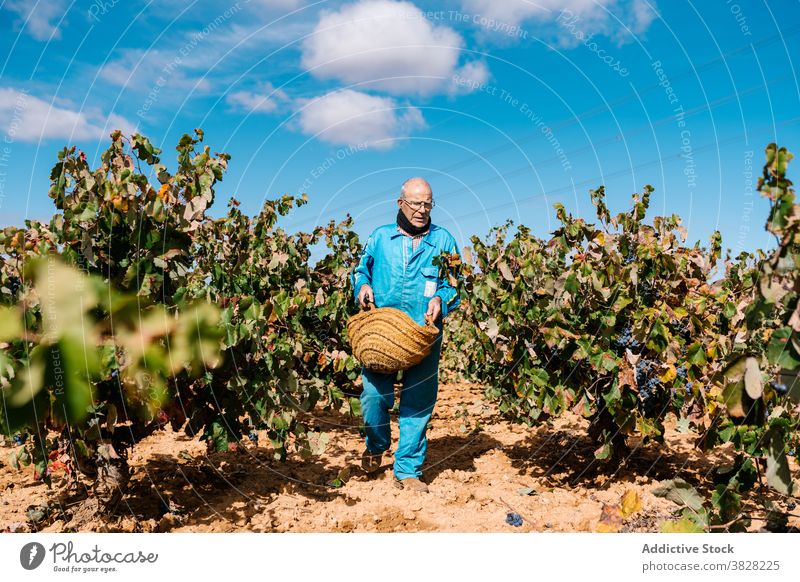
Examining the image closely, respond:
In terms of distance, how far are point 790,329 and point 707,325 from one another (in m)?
2.59

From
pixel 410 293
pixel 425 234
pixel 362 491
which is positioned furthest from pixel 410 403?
pixel 425 234

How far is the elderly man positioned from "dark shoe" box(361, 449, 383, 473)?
40 centimetres

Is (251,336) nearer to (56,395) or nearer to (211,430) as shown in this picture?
(211,430)

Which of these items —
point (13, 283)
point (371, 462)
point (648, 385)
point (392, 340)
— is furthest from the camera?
point (371, 462)

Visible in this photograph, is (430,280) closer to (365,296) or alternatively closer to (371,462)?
(365,296)

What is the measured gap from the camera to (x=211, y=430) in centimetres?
429

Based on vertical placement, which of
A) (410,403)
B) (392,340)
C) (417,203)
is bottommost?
(410,403)

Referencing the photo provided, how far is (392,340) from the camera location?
462 cm

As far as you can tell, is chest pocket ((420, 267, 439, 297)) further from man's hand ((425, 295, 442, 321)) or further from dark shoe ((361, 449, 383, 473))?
dark shoe ((361, 449, 383, 473))

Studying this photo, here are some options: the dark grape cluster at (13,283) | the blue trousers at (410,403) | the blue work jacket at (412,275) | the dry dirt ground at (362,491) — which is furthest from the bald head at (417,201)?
the dark grape cluster at (13,283)

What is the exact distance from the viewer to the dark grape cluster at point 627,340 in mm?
4840

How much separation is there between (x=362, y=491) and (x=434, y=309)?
1.71 meters

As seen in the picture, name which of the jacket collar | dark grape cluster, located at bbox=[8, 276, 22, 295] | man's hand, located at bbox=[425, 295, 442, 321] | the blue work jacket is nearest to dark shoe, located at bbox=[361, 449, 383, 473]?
the blue work jacket
